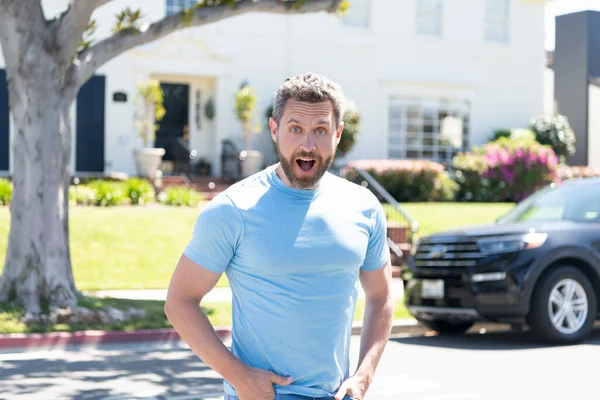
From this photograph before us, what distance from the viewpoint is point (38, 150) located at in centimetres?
1124

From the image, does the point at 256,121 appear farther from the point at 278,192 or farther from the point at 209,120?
the point at 278,192

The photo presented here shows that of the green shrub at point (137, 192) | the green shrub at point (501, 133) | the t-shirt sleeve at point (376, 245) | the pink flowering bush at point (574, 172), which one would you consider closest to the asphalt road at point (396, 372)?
the t-shirt sleeve at point (376, 245)

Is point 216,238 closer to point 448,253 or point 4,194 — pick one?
point 448,253

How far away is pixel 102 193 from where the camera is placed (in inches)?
728

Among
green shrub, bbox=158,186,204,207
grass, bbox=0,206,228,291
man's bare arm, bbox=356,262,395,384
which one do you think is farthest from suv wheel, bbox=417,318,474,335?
green shrub, bbox=158,186,204,207

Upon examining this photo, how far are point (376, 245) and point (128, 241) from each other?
13.1 metres

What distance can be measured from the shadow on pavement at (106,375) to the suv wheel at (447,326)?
299 centimetres

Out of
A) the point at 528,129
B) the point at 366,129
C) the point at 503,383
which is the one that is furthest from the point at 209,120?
the point at 503,383

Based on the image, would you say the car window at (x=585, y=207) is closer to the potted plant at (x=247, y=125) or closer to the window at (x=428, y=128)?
the potted plant at (x=247, y=125)

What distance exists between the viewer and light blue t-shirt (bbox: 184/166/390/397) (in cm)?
316

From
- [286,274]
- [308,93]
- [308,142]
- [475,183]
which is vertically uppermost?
[308,93]

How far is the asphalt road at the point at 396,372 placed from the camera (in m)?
7.82

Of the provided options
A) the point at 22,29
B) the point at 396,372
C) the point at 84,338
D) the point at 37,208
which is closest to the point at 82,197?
the point at 37,208

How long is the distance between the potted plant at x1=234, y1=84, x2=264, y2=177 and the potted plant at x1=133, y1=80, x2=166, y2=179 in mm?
1870
